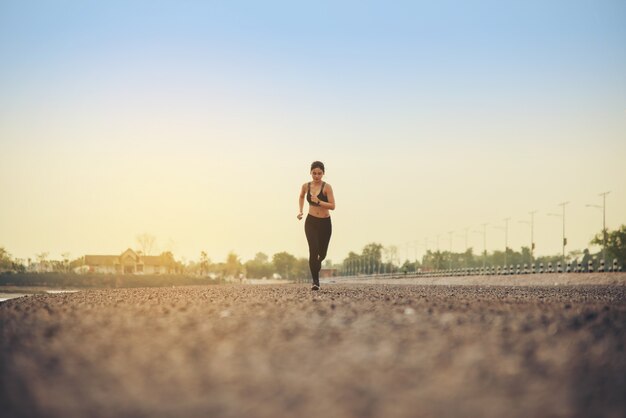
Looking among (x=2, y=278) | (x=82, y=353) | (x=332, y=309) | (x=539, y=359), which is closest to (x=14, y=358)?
(x=82, y=353)

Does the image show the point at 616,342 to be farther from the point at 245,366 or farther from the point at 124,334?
the point at 124,334

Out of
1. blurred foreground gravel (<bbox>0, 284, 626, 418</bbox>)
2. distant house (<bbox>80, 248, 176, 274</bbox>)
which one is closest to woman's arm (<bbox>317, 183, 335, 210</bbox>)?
blurred foreground gravel (<bbox>0, 284, 626, 418</bbox>)

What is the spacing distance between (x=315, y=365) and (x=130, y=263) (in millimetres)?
182793

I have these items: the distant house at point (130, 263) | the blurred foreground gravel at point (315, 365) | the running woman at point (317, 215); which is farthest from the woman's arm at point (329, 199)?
the distant house at point (130, 263)

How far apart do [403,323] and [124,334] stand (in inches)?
70.1

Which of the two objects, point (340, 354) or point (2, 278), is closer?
point (340, 354)

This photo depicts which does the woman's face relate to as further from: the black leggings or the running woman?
the black leggings

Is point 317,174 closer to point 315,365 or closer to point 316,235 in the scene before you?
point 316,235

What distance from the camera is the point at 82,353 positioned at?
11.8 ft

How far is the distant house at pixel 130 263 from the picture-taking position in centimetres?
17838

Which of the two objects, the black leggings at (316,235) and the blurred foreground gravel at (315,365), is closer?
the blurred foreground gravel at (315,365)

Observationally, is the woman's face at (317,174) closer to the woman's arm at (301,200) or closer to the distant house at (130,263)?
the woman's arm at (301,200)

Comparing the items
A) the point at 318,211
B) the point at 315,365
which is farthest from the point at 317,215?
the point at 315,365

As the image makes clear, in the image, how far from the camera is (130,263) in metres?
180
